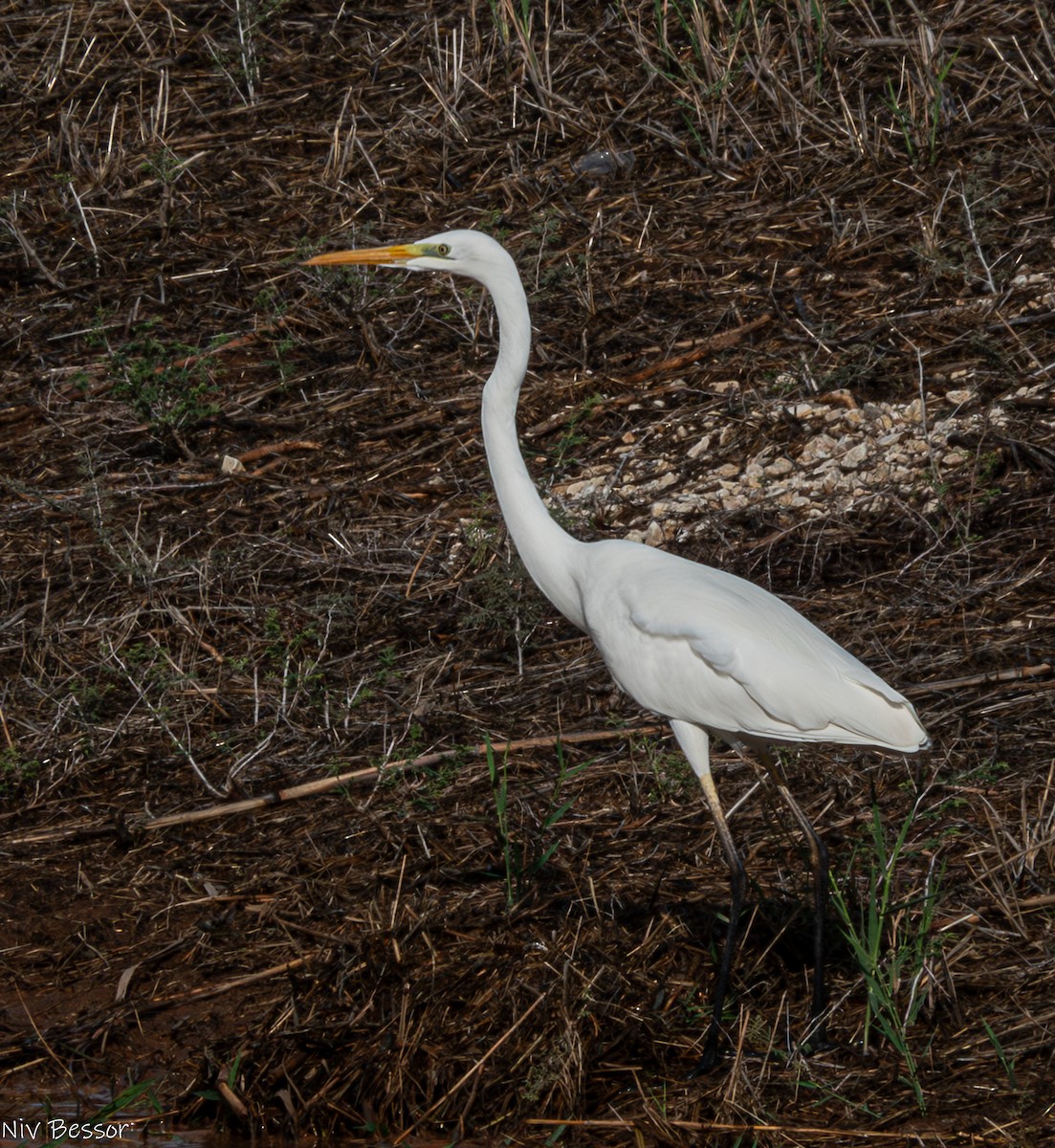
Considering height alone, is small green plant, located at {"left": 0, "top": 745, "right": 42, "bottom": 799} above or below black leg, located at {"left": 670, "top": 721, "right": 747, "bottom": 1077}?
below

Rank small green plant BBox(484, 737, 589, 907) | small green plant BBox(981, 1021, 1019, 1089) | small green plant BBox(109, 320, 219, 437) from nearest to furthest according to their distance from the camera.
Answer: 1. small green plant BBox(981, 1021, 1019, 1089)
2. small green plant BBox(484, 737, 589, 907)
3. small green plant BBox(109, 320, 219, 437)

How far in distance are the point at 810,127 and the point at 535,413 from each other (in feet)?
7.08

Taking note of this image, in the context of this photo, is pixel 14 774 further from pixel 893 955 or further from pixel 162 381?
pixel 893 955

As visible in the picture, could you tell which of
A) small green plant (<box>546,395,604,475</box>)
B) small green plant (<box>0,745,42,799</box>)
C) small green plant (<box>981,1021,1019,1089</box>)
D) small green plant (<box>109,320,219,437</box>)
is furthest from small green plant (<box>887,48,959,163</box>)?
small green plant (<box>981,1021,1019,1089</box>)

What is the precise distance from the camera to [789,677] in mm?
3412

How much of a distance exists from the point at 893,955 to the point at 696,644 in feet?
2.58

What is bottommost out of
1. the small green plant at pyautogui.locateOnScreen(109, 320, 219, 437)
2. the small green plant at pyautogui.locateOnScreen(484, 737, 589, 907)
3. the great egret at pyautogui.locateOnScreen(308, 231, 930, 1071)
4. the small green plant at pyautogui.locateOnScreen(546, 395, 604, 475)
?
the small green plant at pyautogui.locateOnScreen(109, 320, 219, 437)

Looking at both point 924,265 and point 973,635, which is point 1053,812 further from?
point 924,265

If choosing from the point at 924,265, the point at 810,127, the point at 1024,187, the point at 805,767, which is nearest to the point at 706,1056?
the point at 805,767

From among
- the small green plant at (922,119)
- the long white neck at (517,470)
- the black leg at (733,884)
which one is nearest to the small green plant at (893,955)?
the black leg at (733,884)

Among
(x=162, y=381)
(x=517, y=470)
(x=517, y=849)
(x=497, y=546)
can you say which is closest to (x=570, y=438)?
(x=497, y=546)

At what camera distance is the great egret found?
3396mm

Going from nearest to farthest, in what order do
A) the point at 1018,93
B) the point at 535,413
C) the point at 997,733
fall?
the point at 997,733, the point at 535,413, the point at 1018,93

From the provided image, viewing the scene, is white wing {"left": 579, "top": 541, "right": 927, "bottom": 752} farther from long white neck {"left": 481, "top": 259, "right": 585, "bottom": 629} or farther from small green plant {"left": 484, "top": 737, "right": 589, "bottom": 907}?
small green plant {"left": 484, "top": 737, "right": 589, "bottom": 907}
